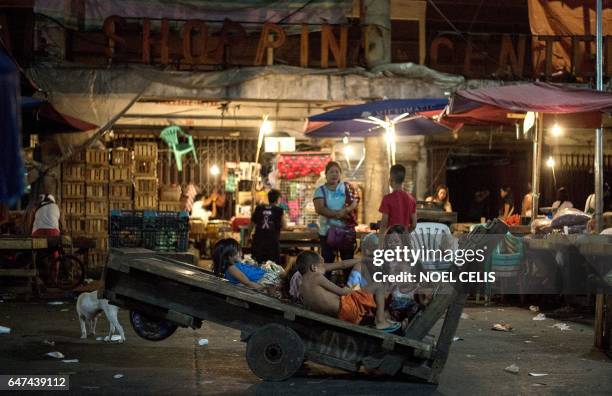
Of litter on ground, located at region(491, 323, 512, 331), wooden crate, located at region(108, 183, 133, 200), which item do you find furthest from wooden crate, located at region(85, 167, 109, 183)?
litter on ground, located at region(491, 323, 512, 331)

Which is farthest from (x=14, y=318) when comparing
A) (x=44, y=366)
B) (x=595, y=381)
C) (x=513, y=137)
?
(x=513, y=137)

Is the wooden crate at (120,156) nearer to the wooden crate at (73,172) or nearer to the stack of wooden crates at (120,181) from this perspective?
the stack of wooden crates at (120,181)

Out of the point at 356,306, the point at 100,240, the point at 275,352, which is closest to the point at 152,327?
the point at 275,352

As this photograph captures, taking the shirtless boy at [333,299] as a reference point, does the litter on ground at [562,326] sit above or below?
below

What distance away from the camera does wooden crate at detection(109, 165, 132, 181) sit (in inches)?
666

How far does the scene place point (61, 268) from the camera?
14.5 metres

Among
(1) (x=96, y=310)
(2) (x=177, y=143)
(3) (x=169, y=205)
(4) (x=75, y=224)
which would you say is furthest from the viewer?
(3) (x=169, y=205)

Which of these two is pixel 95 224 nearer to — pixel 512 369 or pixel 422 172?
pixel 422 172

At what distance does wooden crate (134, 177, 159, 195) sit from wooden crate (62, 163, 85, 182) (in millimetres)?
1575

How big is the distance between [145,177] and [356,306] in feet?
35.2

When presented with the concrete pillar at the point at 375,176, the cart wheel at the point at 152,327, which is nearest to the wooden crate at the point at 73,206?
the concrete pillar at the point at 375,176

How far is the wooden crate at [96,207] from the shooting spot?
54.9ft

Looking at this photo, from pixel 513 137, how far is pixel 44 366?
1605cm

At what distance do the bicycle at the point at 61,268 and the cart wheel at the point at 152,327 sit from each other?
6.48 m
